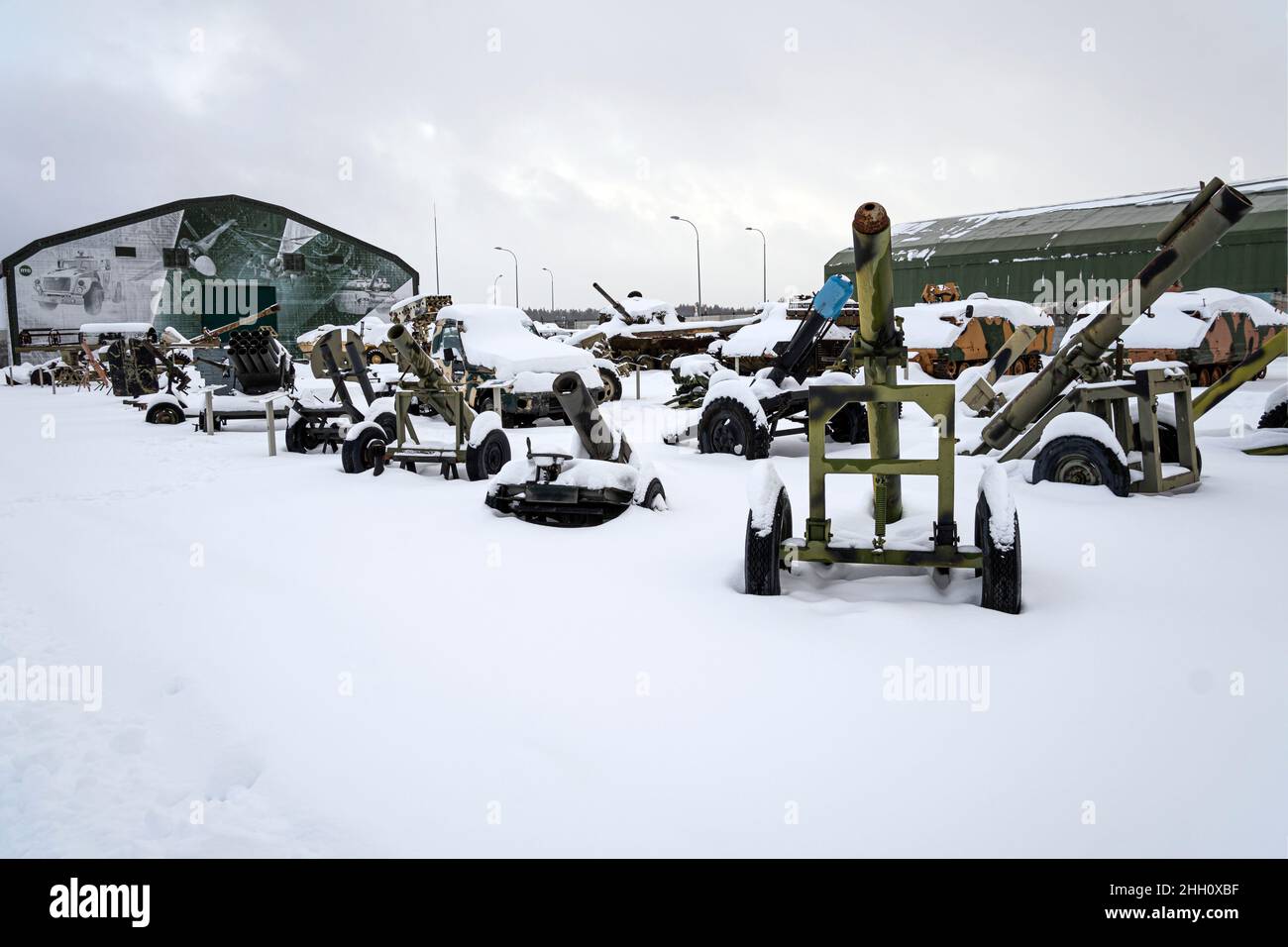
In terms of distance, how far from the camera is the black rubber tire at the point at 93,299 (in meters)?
38.3

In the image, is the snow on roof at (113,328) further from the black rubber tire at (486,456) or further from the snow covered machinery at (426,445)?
the black rubber tire at (486,456)

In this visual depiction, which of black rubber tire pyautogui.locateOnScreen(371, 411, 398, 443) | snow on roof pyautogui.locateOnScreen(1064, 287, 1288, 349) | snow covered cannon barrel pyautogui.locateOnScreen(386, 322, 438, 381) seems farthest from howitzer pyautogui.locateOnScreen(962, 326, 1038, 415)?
black rubber tire pyautogui.locateOnScreen(371, 411, 398, 443)

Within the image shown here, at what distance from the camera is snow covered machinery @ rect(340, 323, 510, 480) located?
30.6ft

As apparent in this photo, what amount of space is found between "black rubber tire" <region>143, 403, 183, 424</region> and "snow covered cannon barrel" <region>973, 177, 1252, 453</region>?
1441 centimetres

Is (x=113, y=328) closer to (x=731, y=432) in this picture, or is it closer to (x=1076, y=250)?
(x=731, y=432)

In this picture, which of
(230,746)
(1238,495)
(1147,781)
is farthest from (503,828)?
(1238,495)

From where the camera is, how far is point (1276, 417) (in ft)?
33.0

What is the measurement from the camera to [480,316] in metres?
15.1

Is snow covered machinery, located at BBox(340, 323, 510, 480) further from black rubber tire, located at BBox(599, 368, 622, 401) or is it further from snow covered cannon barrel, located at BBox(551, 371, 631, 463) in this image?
black rubber tire, located at BBox(599, 368, 622, 401)

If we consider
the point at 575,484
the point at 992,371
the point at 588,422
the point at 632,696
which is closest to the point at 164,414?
the point at 588,422

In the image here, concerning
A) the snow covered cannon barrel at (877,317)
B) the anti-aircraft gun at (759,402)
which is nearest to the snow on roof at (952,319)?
the anti-aircraft gun at (759,402)

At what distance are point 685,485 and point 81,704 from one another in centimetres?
583

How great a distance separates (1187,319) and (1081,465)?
36.9 feet

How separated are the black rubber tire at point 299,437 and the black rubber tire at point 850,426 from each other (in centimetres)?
741
